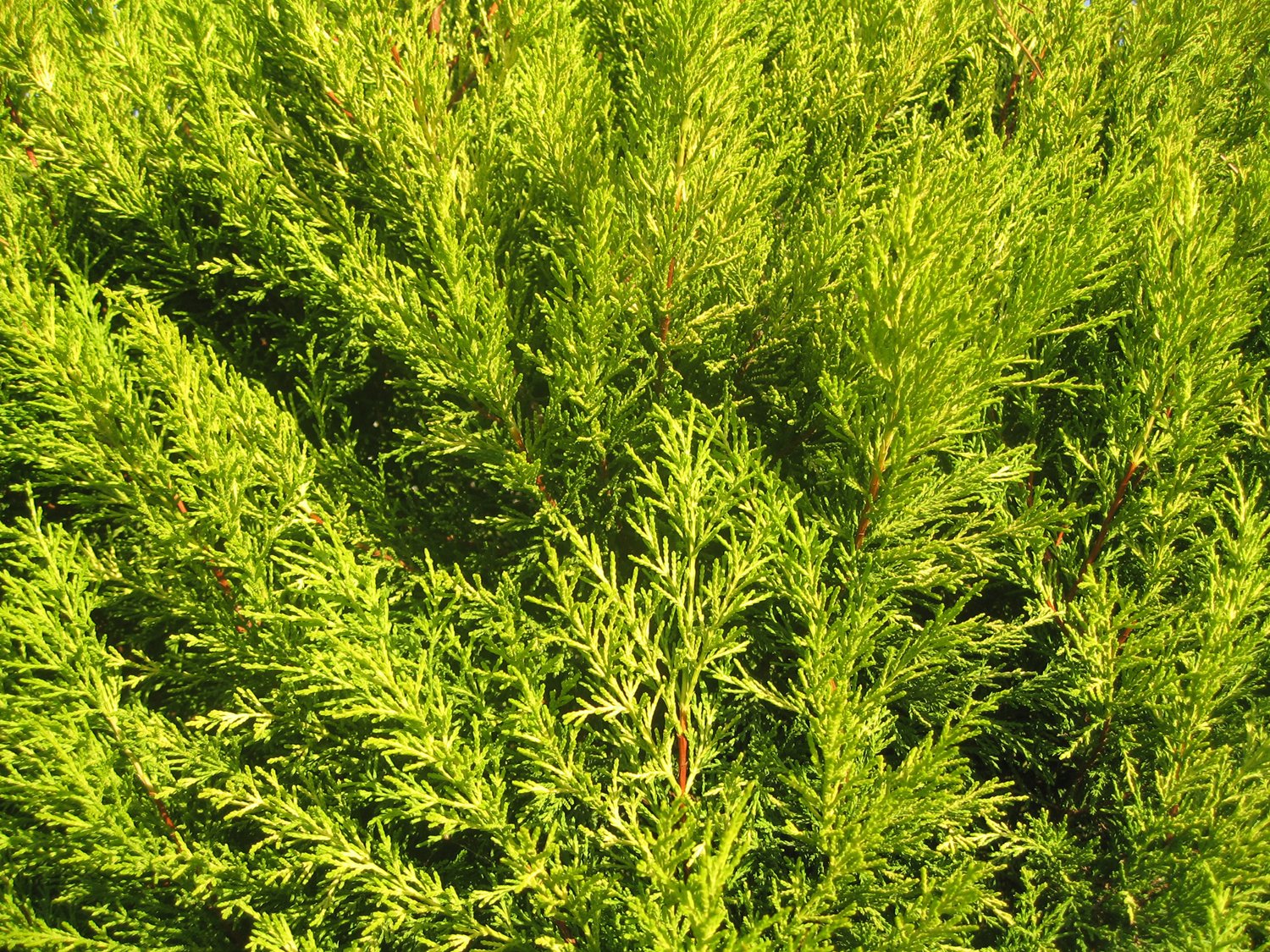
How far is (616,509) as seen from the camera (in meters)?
3.22

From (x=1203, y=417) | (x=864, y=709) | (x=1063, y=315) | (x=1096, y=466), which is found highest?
(x=1063, y=315)

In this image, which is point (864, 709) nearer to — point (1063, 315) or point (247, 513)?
point (1063, 315)

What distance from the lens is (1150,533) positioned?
122 inches

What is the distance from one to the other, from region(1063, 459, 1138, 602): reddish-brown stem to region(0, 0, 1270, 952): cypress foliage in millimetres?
39

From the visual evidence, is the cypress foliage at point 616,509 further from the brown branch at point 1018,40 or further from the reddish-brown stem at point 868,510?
the brown branch at point 1018,40

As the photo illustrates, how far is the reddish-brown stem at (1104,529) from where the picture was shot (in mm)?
3100

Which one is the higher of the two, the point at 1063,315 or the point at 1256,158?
the point at 1256,158

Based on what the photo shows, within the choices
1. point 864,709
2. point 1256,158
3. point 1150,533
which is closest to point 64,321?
point 864,709

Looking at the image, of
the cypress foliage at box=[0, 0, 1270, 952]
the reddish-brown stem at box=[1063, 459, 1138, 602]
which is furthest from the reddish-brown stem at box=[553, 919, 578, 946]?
the reddish-brown stem at box=[1063, 459, 1138, 602]

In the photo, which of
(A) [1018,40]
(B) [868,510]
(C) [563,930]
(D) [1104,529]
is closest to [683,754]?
(C) [563,930]

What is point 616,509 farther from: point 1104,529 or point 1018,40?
point 1018,40

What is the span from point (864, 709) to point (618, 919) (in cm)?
104

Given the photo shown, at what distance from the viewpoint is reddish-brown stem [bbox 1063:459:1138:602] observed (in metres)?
3.10

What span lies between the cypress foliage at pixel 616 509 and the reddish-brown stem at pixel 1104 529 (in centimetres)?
4
